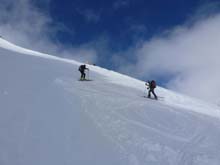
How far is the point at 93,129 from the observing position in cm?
1513

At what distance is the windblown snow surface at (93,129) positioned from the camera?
41.2ft

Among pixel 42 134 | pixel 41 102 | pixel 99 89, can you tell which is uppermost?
pixel 99 89

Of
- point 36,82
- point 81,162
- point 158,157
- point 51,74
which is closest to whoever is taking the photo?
point 81,162

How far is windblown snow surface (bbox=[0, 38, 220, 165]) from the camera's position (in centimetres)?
1255

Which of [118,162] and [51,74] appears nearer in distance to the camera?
[118,162]

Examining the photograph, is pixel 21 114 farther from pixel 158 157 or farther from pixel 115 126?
pixel 158 157

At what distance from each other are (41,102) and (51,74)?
9.24m

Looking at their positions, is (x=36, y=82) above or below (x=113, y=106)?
above

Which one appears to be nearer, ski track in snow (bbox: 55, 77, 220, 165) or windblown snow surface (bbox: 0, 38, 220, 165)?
windblown snow surface (bbox: 0, 38, 220, 165)

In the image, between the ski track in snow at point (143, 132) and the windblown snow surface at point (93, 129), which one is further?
the ski track in snow at point (143, 132)

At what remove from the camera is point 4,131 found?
13484 millimetres

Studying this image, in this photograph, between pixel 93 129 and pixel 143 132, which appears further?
pixel 143 132

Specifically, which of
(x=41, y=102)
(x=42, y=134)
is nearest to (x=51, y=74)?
(x=41, y=102)

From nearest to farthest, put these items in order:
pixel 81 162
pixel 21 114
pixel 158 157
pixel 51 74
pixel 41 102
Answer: pixel 81 162
pixel 158 157
pixel 21 114
pixel 41 102
pixel 51 74
